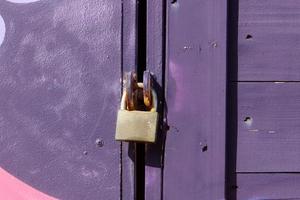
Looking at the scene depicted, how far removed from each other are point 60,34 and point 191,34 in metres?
0.27

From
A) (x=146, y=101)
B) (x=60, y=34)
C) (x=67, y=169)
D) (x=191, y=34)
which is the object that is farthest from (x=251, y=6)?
(x=67, y=169)

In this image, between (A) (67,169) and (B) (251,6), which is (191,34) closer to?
(B) (251,6)

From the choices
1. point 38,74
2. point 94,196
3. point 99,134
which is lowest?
point 94,196

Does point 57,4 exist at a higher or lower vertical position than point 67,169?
higher

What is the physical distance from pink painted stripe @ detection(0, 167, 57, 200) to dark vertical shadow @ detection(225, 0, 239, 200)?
0.38m

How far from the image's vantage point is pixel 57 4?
1270mm

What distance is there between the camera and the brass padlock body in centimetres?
122

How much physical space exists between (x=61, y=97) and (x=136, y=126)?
0.57ft

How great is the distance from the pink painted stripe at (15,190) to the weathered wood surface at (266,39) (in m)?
0.48

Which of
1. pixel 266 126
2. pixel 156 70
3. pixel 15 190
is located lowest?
pixel 15 190

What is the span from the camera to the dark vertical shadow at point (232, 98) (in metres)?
1.26

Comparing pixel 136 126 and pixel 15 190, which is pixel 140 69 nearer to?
pixel 136 126

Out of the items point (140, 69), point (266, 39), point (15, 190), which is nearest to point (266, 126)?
point (266, 39)

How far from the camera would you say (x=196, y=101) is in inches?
49.3
